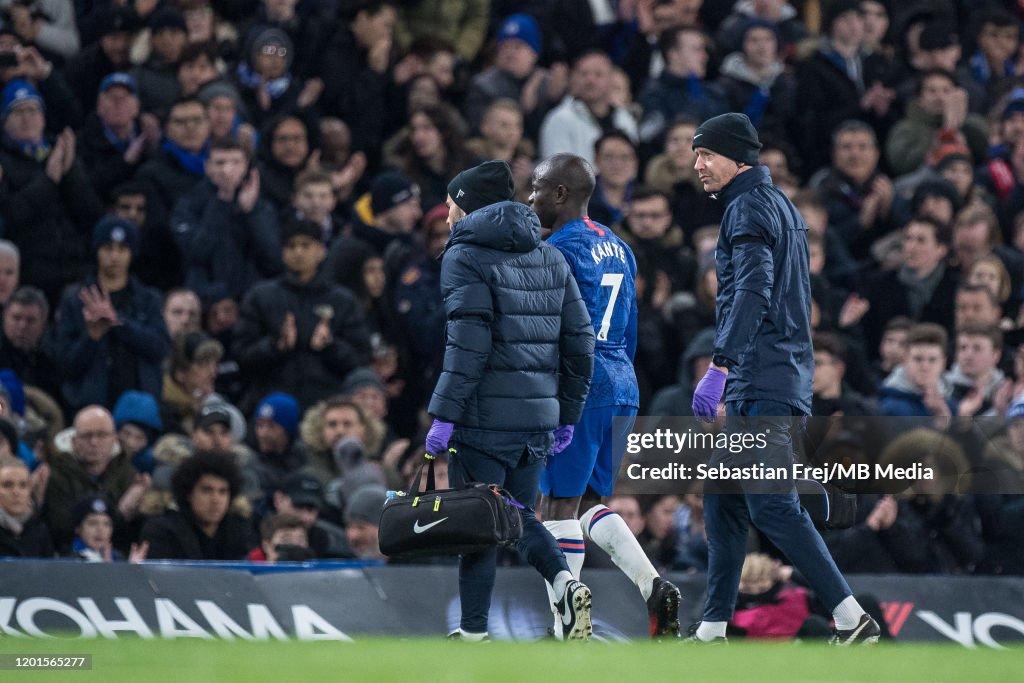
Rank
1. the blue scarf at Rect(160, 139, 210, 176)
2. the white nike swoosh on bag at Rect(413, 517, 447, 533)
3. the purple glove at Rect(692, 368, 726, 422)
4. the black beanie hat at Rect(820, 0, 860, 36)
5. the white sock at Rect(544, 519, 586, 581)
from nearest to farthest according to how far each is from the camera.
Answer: the white nike swoosh on bag at Rect(413, 517, 447, 533) < the purple glove at Rect(692, 368, 726, 422) < the white sock at Rect(544, 519, 586, 581) < the blue scarf at Rect(160, 139, 210, 176) < the black beanie hat at Rect(820, 0, 860, 36)

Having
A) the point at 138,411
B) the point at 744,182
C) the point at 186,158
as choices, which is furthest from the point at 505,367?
the point at 186,158

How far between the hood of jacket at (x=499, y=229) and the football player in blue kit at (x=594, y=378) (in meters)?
0.70

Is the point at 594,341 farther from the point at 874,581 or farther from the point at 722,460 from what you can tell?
the point at 874,581

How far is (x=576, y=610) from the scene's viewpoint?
9.17 metres

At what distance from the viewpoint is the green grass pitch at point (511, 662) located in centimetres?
752

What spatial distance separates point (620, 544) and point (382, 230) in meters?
6.49

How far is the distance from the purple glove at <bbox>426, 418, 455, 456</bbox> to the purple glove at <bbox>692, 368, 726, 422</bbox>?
1246mm

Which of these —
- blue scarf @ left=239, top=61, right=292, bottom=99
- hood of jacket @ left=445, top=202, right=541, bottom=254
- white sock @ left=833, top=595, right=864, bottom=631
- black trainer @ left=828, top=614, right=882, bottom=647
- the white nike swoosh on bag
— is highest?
blue scarf @ left=239, top=61, right=292, bottom=99

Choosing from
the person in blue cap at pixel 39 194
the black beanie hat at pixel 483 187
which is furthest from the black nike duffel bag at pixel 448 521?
the person in blue cap at pixel 39 194

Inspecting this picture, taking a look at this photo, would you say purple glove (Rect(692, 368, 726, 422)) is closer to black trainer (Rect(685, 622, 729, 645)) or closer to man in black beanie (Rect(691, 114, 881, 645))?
man in black beanie (Rect(691, 114, 881, 645))

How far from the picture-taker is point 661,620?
9547mm

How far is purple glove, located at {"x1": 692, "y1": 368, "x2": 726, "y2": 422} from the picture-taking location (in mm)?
9461

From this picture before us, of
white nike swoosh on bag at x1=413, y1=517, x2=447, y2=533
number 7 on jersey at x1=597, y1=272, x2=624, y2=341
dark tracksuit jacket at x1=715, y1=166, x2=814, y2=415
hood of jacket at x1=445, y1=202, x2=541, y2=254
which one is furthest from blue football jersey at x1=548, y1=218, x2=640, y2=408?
white nike swoosh on bag at x1=413, y1=517, x2=447, y2=533

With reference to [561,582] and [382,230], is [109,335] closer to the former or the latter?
[382,230]
